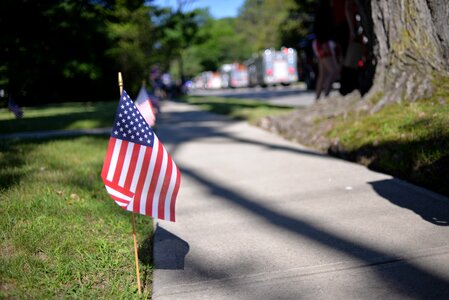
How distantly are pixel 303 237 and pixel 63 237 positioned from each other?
204 centimetres

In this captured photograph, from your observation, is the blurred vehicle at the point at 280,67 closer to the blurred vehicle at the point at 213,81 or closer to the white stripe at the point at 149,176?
the blurred vehicle at the point at 213,81

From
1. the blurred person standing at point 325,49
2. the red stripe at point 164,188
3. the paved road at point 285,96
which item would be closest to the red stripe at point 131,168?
the red stripe at point 164,188

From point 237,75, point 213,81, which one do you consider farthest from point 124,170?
point 213,81

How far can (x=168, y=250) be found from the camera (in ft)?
14.4

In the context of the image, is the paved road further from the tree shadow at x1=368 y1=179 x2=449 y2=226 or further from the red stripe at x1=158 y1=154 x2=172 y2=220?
the red stripe at x1=158 y1=154 x2=172 y2=220

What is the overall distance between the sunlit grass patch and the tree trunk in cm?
461

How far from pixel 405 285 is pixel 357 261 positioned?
500mm

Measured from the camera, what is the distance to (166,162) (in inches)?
144

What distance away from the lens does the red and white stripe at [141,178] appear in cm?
350

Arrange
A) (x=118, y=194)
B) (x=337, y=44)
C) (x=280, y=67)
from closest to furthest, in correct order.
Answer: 1. (x=118, y=194)
2. (x=337, y=44)
3. (x=280, y=67)

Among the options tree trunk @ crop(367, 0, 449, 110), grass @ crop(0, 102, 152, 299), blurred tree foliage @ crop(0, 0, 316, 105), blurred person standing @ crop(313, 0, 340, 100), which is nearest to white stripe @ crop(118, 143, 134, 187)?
grass @ crop(0, 102, 152, 299)

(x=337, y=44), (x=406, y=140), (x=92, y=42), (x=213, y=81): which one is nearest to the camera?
(x=406, y=140)

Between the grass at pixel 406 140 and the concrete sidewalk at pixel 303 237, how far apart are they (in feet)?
0.65

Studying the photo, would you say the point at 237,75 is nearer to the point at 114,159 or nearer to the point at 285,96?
the point at 285,96
